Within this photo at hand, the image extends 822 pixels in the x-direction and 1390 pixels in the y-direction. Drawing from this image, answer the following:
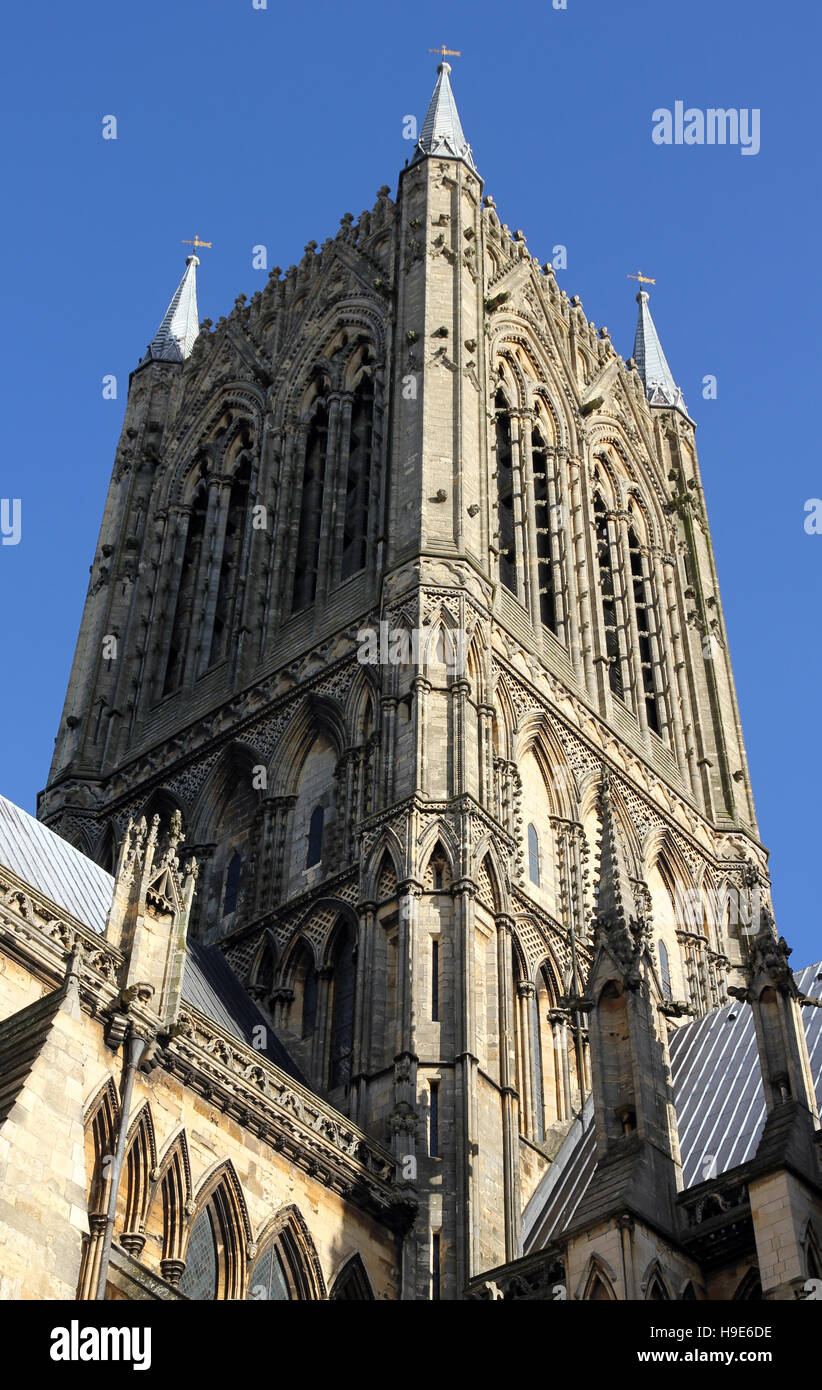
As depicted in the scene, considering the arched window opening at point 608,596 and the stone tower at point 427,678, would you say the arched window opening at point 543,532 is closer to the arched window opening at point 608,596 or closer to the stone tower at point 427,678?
the stone tower at point 427,678

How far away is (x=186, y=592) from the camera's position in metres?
48.6

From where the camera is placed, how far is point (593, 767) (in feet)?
135

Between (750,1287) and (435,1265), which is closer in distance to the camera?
(750,1287)

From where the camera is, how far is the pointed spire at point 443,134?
48656 millimetres

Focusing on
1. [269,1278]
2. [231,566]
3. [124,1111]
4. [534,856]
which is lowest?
[269,1278]

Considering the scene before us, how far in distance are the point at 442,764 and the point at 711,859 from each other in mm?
10564

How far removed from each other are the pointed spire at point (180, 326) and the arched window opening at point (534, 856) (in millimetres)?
21892

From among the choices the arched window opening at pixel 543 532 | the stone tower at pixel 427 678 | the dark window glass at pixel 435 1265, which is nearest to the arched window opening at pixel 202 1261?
the stone tower at pixel 427 678

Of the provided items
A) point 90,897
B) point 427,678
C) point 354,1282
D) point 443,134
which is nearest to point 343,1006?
point 90,897

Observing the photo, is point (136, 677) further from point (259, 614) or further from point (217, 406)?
point (217, 406)

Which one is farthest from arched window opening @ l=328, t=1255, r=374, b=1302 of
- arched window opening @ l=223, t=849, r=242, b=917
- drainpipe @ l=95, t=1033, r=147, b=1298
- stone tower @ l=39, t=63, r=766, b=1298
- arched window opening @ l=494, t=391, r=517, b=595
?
Answer: arched window opening @ l=494, t=391, r=517, b=595

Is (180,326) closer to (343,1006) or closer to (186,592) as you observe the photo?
(186,592)

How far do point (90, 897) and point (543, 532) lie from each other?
1751 cm
